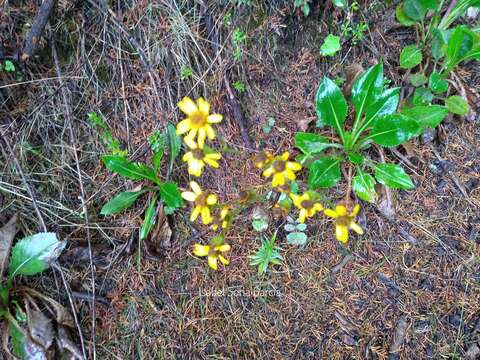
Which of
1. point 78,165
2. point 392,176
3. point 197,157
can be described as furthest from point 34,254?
point 392,176

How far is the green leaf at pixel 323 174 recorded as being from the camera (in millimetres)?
1720

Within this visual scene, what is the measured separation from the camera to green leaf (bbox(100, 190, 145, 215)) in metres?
1.87

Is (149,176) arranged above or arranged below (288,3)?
below

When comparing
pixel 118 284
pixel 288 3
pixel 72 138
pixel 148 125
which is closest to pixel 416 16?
pixel 288 3

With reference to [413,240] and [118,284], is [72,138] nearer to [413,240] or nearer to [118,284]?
[118,284]

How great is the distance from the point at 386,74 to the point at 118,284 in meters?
1.59

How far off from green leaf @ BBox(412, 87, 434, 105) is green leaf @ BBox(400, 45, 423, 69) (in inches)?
4.5

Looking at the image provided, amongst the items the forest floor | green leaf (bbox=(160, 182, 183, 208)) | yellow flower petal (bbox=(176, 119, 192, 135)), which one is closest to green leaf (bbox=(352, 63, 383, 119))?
the forest floor

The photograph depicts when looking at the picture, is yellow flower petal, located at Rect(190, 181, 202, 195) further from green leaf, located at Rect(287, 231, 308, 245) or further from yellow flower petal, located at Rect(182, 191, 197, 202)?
green leaf, located at Rect(287, 231, 308, 245)

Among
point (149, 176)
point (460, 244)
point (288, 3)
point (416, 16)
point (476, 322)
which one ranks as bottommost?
point (476, 322)

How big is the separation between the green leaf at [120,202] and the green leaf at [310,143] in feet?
2.51

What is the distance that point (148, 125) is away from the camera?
76.8 inches

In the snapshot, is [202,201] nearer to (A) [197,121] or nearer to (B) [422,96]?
(A) [197,121]

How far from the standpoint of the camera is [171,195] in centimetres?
184
